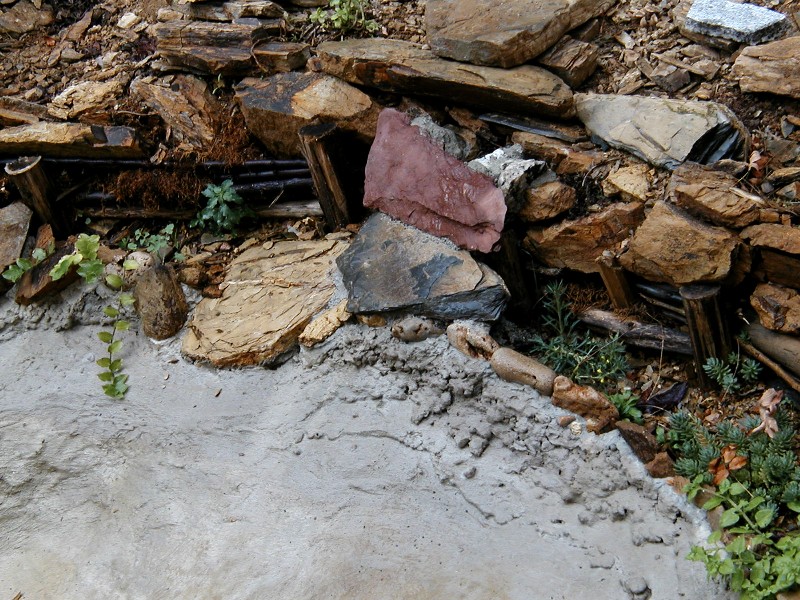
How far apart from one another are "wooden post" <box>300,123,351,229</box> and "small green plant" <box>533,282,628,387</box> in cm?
132

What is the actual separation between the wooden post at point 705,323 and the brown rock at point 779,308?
0.18 m

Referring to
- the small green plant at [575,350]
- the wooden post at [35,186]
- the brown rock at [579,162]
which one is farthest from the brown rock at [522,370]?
the wooden post at [35,186]

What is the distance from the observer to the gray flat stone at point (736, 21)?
3947 mm

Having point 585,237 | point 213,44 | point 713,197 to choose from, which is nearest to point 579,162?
point 585,237

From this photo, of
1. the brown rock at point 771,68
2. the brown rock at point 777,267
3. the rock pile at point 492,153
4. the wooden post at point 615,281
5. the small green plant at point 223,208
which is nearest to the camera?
the brown rock at point 777,267

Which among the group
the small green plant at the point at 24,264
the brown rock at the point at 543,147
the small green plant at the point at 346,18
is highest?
the small green plant at the point at 346,18

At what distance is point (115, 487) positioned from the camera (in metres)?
3.91

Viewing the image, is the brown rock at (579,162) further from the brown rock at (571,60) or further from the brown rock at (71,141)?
the brown rock at (71,141)

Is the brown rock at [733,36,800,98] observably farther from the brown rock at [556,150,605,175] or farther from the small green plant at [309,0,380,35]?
the small green plant at [309,0,380,35]

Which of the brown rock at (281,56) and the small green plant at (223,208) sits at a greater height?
the brown rock at (281,56)

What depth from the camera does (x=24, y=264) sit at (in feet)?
14.9

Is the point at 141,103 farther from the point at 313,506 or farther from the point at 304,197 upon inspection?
the point at 313,506

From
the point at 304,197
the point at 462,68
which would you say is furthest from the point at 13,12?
the point at 462,68

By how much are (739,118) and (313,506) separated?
285 cm
